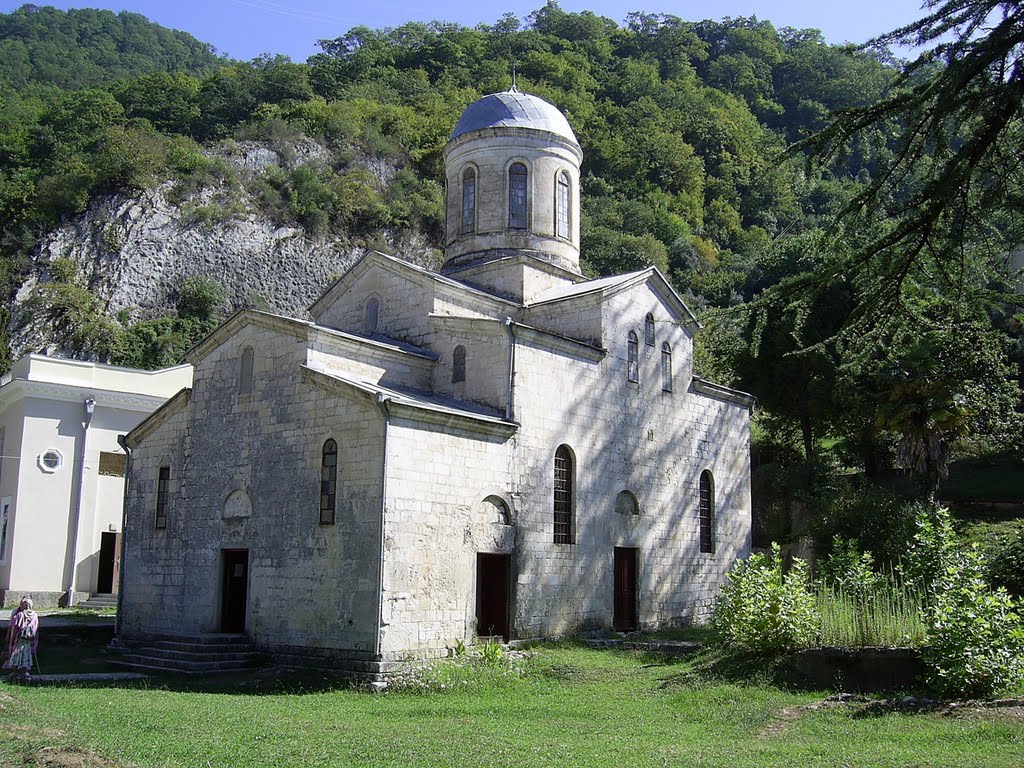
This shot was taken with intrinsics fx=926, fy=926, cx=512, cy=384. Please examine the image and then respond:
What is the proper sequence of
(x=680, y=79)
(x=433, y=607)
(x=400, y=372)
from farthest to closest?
1. (x=680, y=79)
2. (x=400, y=372)
3. (x=433, y=607)

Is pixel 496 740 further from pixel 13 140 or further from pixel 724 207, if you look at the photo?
pixel 724 207

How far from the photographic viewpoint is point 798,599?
13.0 m

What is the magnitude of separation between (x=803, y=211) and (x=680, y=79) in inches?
682

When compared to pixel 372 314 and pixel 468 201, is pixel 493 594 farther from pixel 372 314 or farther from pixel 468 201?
pixel 468 201

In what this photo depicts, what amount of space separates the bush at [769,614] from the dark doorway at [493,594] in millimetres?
A: 4070

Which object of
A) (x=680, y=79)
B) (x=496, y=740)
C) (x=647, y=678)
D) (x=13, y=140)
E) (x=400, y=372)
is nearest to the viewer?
(x=496, y=740)

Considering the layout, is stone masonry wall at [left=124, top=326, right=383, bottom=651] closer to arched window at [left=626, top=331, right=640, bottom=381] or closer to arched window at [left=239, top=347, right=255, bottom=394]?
arched window at [left=239, top=347, right=255, bottom=394]

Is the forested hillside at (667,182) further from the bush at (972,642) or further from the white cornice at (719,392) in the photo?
the bush at (972,642)

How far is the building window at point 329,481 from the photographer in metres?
15.2

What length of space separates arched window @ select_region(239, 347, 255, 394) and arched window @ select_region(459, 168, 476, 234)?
6.76 metres

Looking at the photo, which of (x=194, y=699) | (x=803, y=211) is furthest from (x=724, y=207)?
(x=194, y=699)

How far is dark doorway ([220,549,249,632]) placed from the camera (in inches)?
667

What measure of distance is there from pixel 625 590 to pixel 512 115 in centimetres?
1136

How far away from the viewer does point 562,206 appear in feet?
73.4
